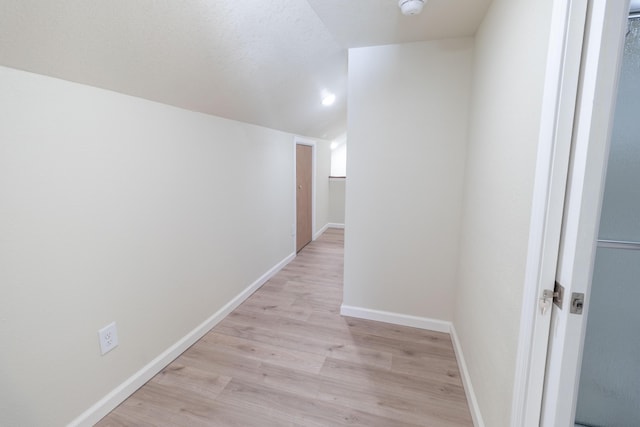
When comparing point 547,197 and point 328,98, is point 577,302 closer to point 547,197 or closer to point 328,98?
point 547,197

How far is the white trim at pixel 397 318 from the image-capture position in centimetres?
234

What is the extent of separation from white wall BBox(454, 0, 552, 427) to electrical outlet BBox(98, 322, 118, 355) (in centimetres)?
183

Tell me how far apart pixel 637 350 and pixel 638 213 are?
0.58 metres

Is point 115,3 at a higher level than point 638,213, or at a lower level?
higher

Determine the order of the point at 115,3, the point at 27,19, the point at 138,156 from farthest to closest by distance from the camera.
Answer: the point at 138,156, the point at 115,3, the point at 27,19

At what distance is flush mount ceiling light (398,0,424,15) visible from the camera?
59.0 inches

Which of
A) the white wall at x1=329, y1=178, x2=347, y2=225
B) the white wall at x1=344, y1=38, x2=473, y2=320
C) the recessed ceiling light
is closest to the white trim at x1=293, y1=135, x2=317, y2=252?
the recessed ceiling light

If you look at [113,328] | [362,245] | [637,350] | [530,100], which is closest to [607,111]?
[530,100]

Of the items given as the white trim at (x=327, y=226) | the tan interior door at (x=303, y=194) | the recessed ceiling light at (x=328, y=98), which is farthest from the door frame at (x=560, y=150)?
the white trim at (x=327, y=226)

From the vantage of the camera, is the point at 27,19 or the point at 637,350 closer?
the point at 27,19

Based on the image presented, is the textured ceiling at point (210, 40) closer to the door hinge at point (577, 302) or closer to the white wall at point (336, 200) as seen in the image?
the door hinge at point (577, 302)

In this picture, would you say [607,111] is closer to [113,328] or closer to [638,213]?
[638,213]

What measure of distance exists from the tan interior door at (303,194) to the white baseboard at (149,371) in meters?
1.60

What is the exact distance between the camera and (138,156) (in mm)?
1678
